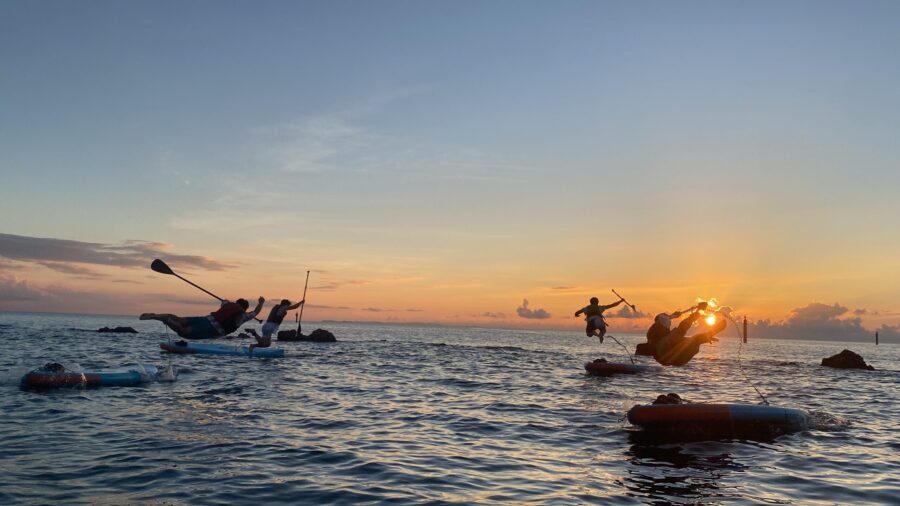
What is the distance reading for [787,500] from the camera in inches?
376

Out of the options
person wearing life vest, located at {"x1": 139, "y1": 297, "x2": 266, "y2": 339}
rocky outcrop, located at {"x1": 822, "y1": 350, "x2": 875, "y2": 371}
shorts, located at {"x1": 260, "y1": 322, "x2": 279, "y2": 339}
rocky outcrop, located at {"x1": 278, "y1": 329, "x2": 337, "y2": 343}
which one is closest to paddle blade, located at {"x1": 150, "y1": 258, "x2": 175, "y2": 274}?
person wearing life vest, located at {"x1": 139, "y1": 297, "x2": 266, "y2": 339}

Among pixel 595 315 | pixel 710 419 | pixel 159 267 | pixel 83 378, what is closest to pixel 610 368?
pixel 595 315

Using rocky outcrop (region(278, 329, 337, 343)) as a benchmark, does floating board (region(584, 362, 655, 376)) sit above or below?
above

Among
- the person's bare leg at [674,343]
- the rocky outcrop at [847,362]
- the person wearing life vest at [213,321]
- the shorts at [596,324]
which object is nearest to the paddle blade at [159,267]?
the person wearing life vest at [213,321]

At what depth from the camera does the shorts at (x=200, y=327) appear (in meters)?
19.3

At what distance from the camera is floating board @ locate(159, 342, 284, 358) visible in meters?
35.8

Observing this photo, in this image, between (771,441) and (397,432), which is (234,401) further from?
(771,441)

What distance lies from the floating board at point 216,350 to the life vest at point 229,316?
1623 cm

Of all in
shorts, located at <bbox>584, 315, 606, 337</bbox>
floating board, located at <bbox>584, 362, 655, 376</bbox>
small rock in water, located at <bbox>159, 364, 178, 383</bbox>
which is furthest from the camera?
floating board, located at <bbox>584, 362, 655, 376</bbox>

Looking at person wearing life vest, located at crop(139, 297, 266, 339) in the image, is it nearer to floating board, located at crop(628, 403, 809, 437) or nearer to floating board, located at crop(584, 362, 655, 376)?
floating board, located at crop(628, 403, 809, 437)

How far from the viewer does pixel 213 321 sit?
19.9m

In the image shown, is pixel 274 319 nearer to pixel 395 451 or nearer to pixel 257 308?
pixel 257 308

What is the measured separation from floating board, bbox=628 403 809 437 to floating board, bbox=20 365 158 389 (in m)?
16.0

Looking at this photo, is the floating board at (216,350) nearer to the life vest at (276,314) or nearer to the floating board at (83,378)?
the life vest at (276,314)
